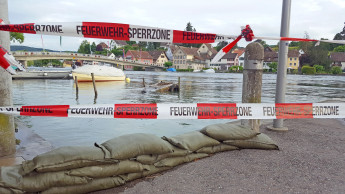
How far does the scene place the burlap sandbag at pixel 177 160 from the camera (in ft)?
12.9

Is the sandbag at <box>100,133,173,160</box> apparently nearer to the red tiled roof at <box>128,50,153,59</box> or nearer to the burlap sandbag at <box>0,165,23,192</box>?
the burlap sandbag at <box>0,165,23,192</box>

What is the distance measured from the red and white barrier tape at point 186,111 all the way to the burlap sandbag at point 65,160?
0.65 m

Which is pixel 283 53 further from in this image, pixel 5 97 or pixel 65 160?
pixel 5 97

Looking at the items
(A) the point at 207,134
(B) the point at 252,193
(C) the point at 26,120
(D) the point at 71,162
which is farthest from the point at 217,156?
(C) the point at 26,120

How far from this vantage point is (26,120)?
36.6ft

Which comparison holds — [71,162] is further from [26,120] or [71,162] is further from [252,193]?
[26,120]

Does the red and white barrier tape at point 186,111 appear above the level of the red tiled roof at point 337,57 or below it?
below

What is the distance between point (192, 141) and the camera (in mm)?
4410

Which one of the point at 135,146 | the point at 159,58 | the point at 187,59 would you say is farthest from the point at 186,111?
the point at 159,58

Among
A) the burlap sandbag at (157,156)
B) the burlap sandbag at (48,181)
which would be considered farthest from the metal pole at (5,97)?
the burlap sandbag at (157,156)

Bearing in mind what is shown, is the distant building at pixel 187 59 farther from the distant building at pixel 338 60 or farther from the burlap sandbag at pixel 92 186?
the burlap sandbag at pixel 92 186

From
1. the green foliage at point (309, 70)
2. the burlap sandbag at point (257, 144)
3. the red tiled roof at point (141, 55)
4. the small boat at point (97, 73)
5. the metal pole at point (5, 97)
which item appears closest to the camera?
the metal pole at point (5, 97)

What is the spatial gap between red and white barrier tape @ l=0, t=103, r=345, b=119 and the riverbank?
23.8 inches

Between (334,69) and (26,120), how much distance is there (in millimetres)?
105484
